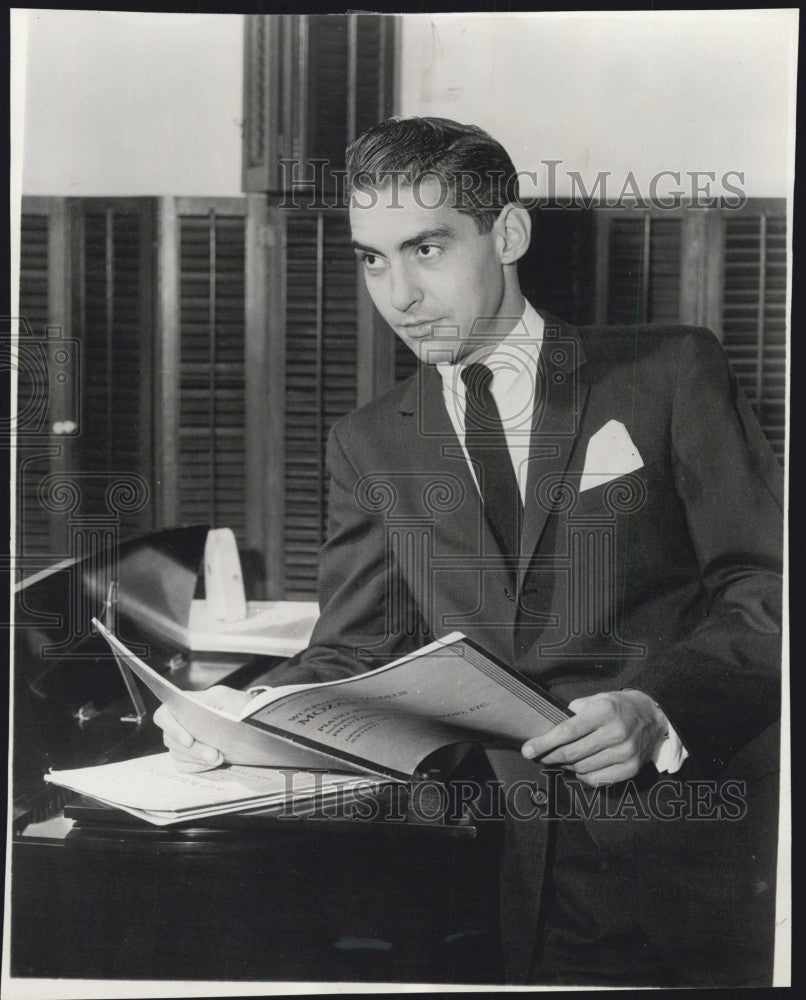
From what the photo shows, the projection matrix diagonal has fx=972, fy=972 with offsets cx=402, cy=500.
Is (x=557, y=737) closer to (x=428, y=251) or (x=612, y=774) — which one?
(x=612, y=774)

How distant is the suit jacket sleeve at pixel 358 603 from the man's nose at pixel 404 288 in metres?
0.25

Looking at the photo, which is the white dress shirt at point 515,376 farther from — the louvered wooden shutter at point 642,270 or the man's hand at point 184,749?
the man's hand at point 184,749

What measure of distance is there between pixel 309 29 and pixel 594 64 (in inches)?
15.8

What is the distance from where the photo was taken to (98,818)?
3.48 feet

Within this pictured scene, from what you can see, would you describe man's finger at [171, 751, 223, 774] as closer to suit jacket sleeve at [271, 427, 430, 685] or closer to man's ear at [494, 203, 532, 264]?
suit jacket sleeve at [271, 427, 430, 685]

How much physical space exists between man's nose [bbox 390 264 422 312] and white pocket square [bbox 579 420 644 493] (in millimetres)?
319

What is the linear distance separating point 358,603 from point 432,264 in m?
0.48

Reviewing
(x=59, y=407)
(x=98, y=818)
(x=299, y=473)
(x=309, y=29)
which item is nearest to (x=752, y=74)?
(x=309, y=29)

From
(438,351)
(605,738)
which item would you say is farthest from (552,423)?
(605,738)

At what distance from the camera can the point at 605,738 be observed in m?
1.19

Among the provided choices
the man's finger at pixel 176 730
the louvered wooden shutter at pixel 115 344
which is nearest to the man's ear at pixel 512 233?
the louvered wooden shutter at pixel 115 344

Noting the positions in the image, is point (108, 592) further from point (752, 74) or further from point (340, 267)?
point (752, 74)

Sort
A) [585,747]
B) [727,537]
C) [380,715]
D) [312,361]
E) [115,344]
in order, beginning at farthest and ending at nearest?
1. [312,361]
2. [115,344]
3. [727,537]
4. [585,747]
5. [380,715]

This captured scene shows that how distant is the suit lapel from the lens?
1.33 meters
